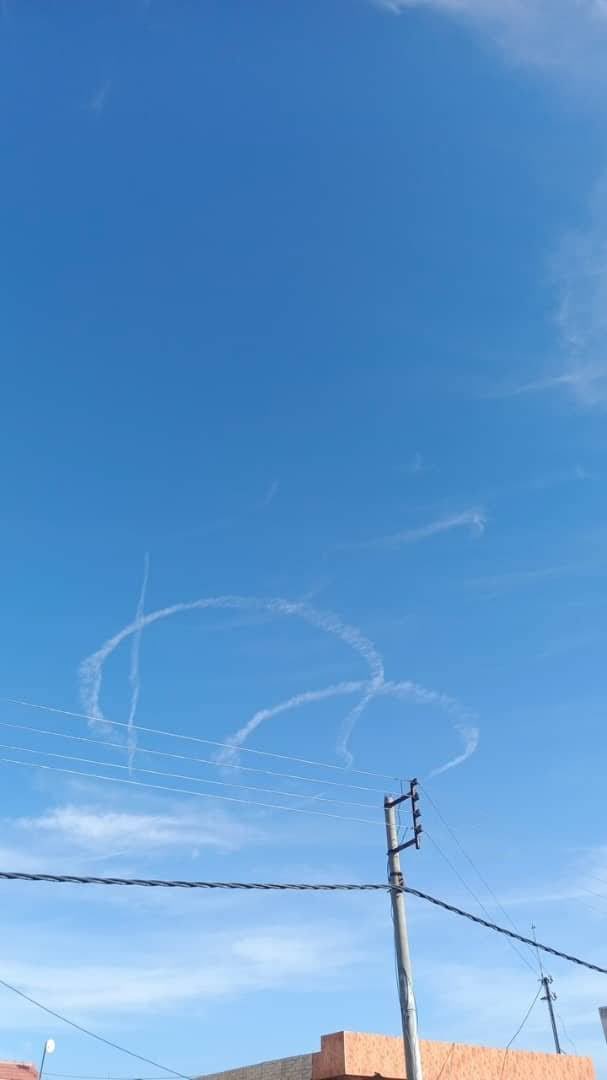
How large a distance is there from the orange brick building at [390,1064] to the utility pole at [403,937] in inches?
145

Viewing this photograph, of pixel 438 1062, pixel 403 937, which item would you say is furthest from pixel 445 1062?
pixel 403 937

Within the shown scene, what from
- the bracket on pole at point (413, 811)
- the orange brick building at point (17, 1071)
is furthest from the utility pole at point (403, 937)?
the orange brick building at point (17, 1071)

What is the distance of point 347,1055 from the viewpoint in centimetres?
2306

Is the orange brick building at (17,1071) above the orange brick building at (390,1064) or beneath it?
above

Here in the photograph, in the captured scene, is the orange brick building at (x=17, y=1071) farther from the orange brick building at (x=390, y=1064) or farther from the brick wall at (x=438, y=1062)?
the brick wall at (x=438, y=1062)

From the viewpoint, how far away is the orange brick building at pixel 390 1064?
2327cm

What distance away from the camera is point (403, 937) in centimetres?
2008

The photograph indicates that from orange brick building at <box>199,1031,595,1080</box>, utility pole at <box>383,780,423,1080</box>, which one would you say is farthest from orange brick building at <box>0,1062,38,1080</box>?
utility pole at <box>383,780,423,1080</box>

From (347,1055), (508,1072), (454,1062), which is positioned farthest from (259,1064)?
(508,1072)

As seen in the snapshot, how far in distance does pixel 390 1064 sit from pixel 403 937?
6523mm

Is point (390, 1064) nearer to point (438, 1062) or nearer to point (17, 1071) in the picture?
point (438, 1062)

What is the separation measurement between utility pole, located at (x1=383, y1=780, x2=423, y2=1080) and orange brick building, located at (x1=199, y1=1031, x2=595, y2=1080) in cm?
368

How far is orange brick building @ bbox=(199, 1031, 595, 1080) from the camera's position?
76.3 feet

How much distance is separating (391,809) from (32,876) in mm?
10137
